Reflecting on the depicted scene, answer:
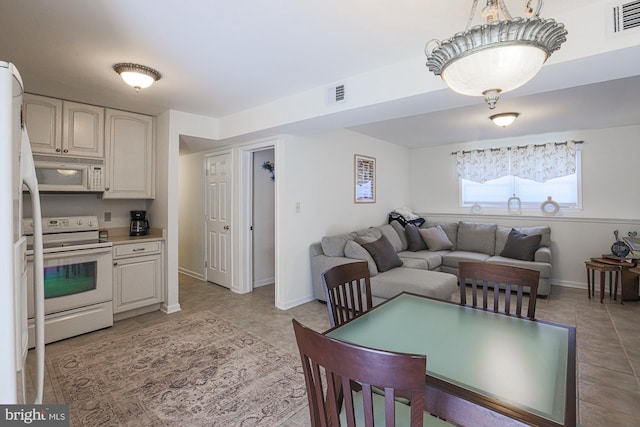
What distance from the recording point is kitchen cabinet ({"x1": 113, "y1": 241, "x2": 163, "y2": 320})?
128 inches

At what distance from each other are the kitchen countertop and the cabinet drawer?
51mm

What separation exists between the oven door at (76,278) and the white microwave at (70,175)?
0.71 meters

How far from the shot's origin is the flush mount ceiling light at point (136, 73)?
7.77 feet

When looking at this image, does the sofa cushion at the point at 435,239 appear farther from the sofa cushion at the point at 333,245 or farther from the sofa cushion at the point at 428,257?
the sofa cushion at the point at 333,245

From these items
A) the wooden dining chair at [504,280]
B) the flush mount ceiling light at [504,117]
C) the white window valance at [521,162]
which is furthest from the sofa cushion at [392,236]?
the wooden dining chair at [504,280]

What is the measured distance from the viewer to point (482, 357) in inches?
46.8

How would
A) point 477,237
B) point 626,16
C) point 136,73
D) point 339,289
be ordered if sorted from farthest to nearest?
point 477,237, point 136,73, point 339,289, point 626,16

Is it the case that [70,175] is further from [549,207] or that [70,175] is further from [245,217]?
[549,207]

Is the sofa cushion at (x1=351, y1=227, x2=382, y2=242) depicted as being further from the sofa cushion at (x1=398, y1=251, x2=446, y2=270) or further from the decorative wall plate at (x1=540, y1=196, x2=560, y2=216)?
the decorative wall plate at (x1=540, y1=196, x2=560, y2=216)

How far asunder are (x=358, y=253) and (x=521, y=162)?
11.0 feet

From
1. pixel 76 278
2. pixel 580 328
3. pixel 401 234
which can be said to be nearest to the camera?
pixel 76 278

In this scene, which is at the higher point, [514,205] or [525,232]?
[514,205]

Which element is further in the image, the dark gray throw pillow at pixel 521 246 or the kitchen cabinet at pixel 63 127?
the dark gray throw pillow at pixel 521 246

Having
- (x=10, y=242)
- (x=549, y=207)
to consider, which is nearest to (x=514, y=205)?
(x=549, y=207)
